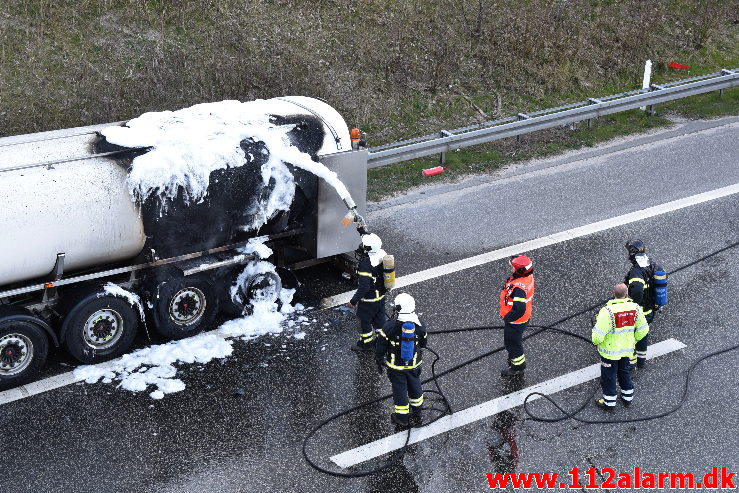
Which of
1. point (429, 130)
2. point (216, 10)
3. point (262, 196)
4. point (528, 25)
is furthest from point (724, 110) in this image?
point (262, 196)

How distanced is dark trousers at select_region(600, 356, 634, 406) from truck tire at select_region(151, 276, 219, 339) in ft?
13.6

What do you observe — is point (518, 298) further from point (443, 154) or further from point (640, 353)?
point (443, 154)

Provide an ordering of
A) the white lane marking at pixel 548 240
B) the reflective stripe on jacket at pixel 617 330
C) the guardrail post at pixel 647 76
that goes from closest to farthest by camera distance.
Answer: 1. the reflective stripe on jacket at pixel 617 330
2. the white lane marking at pixel 548 240
3. the guardrail post at pixel 647 76

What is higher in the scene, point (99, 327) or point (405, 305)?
point (405, 305)

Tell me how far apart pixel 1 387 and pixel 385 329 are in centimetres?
379

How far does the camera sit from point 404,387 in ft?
27.9

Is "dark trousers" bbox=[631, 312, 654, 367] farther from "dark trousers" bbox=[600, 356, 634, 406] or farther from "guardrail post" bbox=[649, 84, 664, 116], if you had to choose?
"guardrail post" bbox=[649, 84, 664, 116]

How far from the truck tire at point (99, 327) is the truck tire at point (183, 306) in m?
0.28

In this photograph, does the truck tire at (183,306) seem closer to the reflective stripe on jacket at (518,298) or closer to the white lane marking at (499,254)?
the white lane marking at (499,254)

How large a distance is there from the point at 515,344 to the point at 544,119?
20.9 feet

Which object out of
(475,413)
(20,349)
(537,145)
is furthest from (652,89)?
(20,349)

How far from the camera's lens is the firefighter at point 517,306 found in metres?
9.11

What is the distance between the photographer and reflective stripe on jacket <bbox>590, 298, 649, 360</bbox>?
28.2 feet

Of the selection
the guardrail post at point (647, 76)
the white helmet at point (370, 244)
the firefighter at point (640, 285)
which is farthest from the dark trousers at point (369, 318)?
the guardrail post at point (647, 76)
